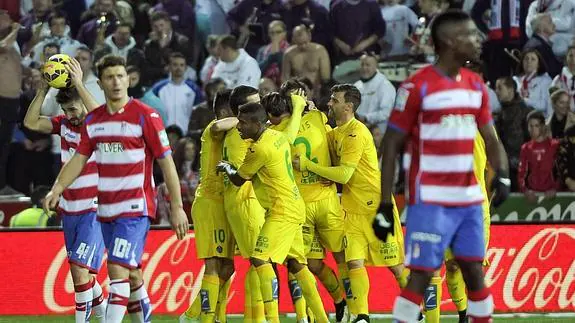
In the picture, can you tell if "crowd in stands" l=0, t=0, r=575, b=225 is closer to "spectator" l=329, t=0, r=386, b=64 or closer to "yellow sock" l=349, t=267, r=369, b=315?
"spectator" l=329, t=0, r=386, b=64

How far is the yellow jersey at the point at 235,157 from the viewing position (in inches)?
465

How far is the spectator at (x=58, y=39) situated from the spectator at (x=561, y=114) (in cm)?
683

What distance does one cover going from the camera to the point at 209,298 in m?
11.9

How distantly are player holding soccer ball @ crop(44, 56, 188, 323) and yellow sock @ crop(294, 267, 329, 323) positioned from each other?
2237 mm

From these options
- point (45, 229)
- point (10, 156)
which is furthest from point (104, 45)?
point (45, 229)

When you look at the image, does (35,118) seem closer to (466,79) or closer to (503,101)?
(466,79)

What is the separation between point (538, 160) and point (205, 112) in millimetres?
4674

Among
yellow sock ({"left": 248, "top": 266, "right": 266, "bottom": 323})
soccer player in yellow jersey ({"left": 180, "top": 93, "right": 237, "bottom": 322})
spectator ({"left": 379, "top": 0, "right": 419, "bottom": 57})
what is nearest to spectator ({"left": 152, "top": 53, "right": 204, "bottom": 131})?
spectator ({"left": 379, "top": 0, "right": 419, "bottom": 57})

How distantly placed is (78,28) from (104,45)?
3.00ft

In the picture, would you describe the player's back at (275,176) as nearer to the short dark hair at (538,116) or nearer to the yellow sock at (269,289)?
the yellow sock at (269,289)

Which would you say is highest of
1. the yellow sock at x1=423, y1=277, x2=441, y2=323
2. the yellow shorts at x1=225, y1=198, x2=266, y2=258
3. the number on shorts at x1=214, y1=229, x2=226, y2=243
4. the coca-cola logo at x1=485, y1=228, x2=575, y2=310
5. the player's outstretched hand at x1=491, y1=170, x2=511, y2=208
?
the player's outstretched hand at x1=491, y1=170, x2=511, y2=208

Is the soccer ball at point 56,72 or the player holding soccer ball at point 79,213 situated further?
the player holding soccer ball at point 79,213

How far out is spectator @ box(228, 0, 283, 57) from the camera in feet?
63.5

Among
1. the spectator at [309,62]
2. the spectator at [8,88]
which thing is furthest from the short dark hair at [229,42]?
the spectator at [8,88]
